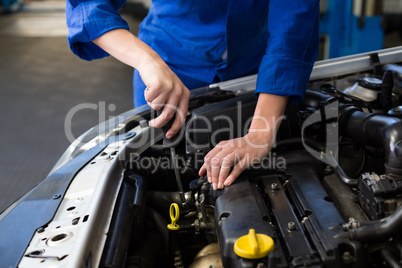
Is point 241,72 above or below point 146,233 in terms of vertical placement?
above

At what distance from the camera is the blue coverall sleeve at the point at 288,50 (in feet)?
3.77

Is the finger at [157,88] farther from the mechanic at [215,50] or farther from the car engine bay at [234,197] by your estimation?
the car engine bay at [234,197]

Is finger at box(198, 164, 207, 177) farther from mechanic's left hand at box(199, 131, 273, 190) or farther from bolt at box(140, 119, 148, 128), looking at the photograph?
bolt at box(140, 119, 148, 128)

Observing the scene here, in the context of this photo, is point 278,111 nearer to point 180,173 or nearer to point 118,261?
point 180,173

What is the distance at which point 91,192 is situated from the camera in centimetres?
101

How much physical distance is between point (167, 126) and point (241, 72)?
61 centimetres

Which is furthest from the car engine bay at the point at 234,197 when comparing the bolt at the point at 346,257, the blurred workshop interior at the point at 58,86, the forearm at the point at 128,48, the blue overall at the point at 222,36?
the blurred workshop interior at the point at 58,86

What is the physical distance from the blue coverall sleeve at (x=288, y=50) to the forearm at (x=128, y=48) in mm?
314

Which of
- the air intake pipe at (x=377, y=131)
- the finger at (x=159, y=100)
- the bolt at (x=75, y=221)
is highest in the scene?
the finger at (x=159, y=100)

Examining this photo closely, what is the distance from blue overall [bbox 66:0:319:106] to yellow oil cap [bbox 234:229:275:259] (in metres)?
0.50

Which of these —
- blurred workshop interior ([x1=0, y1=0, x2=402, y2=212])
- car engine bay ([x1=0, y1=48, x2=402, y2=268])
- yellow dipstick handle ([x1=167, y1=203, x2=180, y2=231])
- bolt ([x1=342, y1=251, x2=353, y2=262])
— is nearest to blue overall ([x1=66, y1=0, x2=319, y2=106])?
car engine bay ([x1=0, y1=48, x2=402, y2=268])

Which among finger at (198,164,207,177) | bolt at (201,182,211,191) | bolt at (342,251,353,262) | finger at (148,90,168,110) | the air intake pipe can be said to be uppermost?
finger at (148,90,168,110)

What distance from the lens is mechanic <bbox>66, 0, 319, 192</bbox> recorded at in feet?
3.32

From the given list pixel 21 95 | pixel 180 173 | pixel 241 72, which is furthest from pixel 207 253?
pixel 21 95
